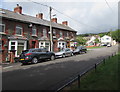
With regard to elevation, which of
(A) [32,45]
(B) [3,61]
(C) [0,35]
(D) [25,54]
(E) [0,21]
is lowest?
(B) [3,61]

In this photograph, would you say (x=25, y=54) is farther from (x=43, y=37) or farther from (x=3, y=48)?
(x=43, y=37)

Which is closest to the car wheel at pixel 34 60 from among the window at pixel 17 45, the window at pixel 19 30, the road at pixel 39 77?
the road at pixel 39 77

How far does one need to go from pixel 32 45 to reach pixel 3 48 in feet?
17.3

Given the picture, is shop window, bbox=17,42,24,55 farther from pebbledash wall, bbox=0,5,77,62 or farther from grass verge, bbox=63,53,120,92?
grass verge, bbox=63,53,120,92

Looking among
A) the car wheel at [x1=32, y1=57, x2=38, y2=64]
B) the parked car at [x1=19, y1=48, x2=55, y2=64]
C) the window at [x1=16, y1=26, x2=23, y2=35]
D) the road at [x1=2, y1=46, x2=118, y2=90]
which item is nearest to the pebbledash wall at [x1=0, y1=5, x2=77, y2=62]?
the window at [x1=16, y1=26, x2=23, y2=35]

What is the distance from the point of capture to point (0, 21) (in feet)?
47.9

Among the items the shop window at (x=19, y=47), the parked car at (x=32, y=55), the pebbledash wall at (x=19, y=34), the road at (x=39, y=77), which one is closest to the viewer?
the road at (x=39, y=77)

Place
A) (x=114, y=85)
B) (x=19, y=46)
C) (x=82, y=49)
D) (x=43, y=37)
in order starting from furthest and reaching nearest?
1. (x=82, y=49)
2. (x=43, y=37)
3. (x=19, y=46)
4. (x=114, y=85)

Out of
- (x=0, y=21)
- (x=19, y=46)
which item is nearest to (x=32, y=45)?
(x=19, y=46)

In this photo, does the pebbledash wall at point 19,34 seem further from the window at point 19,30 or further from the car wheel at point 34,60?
the car wheel at point 34,60

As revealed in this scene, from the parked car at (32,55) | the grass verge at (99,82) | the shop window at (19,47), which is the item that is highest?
the shop window at (19,47)

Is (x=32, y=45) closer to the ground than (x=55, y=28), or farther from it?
closer to the ground

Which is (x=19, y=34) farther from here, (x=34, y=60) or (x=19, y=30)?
(x=34, y=60)

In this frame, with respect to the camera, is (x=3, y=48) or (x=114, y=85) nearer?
(x=114, y=85)
